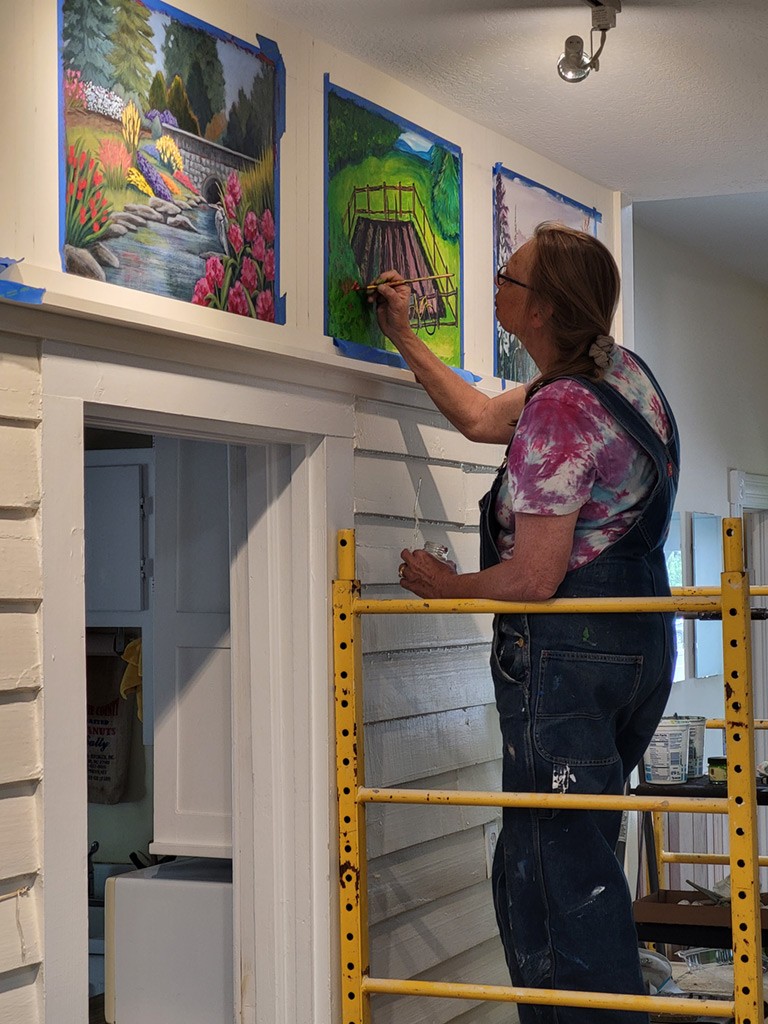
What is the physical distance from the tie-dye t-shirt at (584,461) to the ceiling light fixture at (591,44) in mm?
578

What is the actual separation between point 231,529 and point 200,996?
103cm

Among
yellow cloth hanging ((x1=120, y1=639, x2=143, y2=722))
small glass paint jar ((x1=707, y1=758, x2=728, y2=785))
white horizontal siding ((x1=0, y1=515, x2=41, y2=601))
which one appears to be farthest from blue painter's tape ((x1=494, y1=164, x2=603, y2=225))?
yellow cloth hanging ((x1=120, y1=639, x2=143, y2=722))

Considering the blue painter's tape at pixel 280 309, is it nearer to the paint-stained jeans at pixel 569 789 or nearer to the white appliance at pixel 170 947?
the paint-stained jeans at pixel 569 789

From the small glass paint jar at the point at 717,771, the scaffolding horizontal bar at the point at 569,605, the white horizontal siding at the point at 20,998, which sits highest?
the scaffolding horizontal bar at the point at 569,605

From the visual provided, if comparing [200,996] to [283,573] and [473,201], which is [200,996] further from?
[473,201]

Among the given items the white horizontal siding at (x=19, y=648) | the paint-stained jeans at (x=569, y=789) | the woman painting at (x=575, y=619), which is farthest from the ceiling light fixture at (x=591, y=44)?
the white horizontal siding at (x=19, y=648)

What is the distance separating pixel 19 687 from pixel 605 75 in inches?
69.7

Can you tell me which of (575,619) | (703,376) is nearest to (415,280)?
(575,619)

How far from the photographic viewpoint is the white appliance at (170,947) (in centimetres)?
278

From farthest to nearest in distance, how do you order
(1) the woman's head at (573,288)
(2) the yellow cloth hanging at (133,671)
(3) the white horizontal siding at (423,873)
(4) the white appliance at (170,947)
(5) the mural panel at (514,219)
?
(2) the yellow cloth hanging at (133,671)
(5) the mural panel at (514,219)
(4) the white appliance at (170,947)
(3) the white horizontal siding at (423,873)
(1) the woman's head at (573,288)

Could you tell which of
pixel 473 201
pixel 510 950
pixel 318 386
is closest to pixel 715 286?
pixel 473 201

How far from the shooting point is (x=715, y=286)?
591 cm

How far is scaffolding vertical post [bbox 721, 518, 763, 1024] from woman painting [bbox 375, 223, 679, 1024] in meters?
0.18

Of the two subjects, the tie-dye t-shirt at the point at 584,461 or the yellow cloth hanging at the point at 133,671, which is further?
the yellow cloth hanging at the point at 133,671
